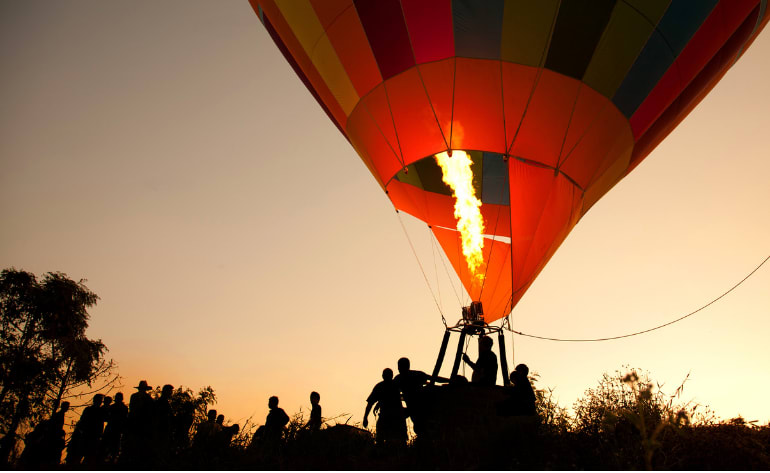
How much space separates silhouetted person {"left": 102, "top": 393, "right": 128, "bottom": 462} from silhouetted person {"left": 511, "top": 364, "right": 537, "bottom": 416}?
4.02 m

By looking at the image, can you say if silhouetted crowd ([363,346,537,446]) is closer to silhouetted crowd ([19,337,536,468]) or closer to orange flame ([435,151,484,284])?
silhouetted crowd ([19,337,536,468])

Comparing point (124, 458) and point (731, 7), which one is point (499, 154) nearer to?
point (731, 7)

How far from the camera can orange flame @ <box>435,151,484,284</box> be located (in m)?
7.96

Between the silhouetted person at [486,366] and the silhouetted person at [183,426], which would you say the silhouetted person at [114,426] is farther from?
the silhouetted person at [486,366]

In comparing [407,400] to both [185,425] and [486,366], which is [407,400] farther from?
[185,425]

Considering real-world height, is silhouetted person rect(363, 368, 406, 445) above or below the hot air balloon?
below

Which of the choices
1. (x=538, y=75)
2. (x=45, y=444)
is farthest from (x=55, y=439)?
(x=538, y=75)

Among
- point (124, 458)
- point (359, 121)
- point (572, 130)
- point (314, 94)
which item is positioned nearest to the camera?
point (124, 458)

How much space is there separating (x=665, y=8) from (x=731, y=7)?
3.13ft

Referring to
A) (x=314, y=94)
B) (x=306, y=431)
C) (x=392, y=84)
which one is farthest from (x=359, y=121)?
(x=306, y=431)

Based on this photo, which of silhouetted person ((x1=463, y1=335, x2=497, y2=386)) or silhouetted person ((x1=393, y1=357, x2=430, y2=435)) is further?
silhouetted person ((x1=463, y1=335, x2=497, y2=386))

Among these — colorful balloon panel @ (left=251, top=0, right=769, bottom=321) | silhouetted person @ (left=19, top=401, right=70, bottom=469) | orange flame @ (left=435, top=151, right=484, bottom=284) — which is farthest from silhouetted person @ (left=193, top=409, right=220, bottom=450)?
orange flame @ (left=435, top=151, right=484, bottom=284)

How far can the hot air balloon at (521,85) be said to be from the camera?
6855 millimetres

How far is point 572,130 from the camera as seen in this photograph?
7.13 meters
